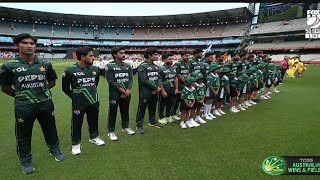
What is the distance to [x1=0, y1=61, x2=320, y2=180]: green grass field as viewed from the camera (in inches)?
159

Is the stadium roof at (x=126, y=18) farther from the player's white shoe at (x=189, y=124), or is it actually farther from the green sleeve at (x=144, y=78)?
the green sleeve at (x=144, y=78)

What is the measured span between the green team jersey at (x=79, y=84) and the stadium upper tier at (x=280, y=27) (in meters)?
40.1

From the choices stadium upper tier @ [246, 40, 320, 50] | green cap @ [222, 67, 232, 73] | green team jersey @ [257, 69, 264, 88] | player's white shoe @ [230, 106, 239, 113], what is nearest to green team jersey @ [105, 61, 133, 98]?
green cap @ [222, 67, 232, 73]

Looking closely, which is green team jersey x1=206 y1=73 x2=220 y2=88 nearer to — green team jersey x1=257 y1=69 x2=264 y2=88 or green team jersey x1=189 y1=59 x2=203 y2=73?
green team jersey x1=189 y1=59 x2=203 y2=73

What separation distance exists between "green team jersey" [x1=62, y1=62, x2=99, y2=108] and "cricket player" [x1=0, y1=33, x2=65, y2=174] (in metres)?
0.52

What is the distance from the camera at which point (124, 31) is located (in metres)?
66.8

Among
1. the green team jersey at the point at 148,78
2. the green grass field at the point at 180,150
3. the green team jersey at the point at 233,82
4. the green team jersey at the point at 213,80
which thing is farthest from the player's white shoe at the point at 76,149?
the green team jersey at the point at 233,82

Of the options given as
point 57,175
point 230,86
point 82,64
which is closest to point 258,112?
point 230,86

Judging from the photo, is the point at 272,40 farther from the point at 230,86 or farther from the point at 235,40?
the point at 230,86

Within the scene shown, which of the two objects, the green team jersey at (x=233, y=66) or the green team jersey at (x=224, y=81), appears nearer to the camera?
the green team jersey at (x=224, y=81)

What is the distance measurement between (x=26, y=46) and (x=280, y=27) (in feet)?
153

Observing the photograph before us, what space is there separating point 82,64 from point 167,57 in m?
2.62

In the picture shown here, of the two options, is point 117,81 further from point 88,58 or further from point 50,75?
point 50,75

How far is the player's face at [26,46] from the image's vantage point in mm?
3947
